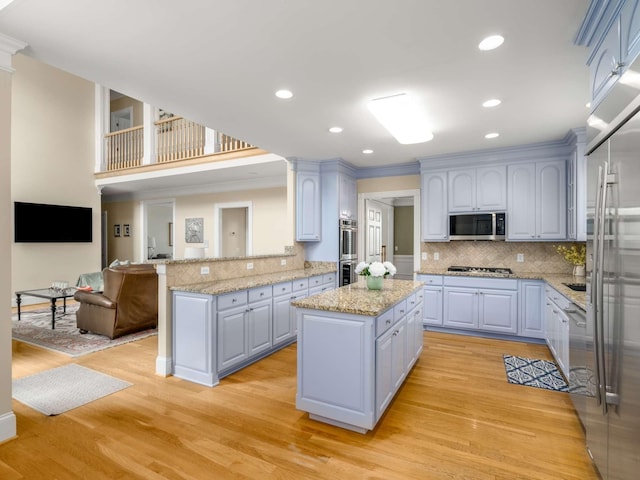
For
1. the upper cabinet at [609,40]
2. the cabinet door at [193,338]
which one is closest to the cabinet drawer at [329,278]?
the cabinet door at [193,338]

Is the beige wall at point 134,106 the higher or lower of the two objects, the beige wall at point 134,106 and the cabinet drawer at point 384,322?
the higher

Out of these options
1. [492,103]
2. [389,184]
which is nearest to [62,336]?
[389,184]

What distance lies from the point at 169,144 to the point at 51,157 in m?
2.57

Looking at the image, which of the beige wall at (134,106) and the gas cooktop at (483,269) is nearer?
the gas cooktop at (483,269)

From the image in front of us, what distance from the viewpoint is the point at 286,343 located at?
428cm

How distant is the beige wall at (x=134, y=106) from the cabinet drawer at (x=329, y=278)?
7.98 meters

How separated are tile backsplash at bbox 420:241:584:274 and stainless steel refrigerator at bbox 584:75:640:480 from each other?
10.3ft

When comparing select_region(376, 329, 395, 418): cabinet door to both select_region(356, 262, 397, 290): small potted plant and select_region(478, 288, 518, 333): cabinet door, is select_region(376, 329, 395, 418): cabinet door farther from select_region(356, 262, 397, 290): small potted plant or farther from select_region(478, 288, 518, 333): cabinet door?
select_region(478, 288, 518, 333): cabinet door

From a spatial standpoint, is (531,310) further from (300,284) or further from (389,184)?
(300,284)

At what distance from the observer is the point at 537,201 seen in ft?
14.6

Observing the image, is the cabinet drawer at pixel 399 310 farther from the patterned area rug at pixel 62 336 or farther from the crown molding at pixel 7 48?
the patterned area rug at pixel 62 336

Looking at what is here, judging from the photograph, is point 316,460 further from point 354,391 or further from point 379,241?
point 379,241

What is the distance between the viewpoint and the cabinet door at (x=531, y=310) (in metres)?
4.23

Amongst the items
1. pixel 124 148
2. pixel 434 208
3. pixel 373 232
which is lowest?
pixel 373 232
